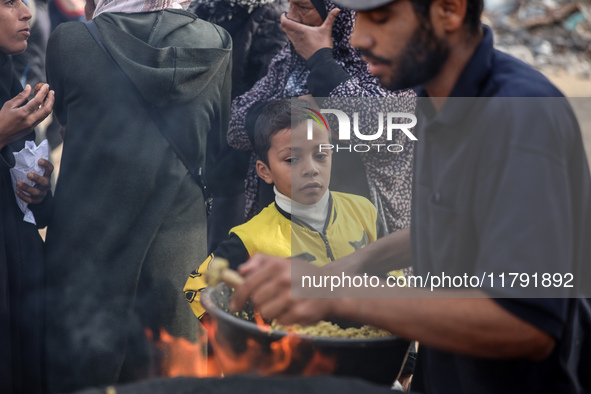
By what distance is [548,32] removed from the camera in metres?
12.8

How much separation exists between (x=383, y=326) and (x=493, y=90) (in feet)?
1.93

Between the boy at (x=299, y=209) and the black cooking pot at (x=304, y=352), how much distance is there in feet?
2.94

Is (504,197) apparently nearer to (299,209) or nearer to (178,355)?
(299,209)

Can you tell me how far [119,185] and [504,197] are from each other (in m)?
1.91

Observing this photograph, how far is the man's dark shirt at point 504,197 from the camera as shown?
1230mm

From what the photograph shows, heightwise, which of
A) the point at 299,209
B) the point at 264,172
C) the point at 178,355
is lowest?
the point at 178,355

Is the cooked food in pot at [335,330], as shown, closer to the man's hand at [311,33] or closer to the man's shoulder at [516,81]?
the man's shoulder at [516,81]

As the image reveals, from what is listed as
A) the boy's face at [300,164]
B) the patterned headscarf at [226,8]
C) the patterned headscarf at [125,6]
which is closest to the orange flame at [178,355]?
the boy's face at [300,164]

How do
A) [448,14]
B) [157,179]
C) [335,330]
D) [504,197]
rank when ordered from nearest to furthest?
[504,197] < [448,14] < [335,330] < [157,179]

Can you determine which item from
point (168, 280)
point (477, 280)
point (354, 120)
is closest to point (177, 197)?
point (168, 280)

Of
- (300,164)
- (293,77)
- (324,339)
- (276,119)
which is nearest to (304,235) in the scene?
(300,164)

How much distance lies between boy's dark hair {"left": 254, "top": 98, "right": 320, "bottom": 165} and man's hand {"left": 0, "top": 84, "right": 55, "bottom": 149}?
0.93 meters

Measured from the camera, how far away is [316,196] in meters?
2.68

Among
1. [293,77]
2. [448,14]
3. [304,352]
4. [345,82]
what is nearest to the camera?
[448,14]
